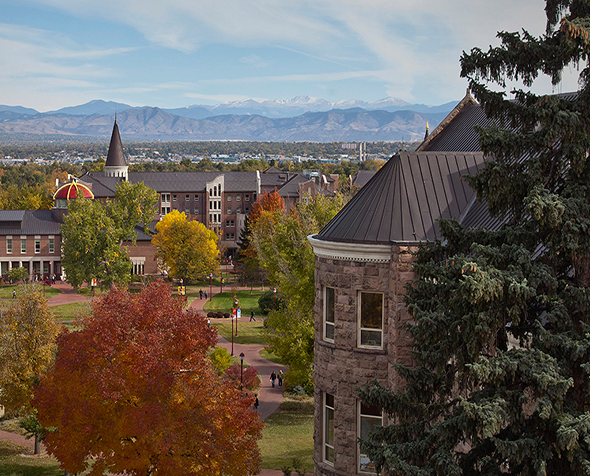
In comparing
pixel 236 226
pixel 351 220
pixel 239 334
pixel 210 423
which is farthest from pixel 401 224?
pixel 236 226

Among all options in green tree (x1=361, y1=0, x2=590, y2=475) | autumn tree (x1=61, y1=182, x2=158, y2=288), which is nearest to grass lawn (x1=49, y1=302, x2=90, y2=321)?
autumn tree (x1=61, y1=182, x2=158, y2=288)

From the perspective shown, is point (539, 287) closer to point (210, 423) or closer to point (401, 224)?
point (401, 224)

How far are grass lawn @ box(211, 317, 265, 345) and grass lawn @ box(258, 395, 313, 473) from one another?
14709 millimetres

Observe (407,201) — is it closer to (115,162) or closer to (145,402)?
(145,402)

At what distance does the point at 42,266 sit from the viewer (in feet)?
283

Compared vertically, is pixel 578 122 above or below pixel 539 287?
above

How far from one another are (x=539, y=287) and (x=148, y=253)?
256ft

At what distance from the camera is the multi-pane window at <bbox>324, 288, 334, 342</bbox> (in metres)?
18.8

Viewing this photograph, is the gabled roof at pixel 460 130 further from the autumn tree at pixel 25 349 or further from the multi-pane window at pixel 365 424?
the autumn tree at pixel 25 349

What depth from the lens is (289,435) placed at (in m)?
34.5

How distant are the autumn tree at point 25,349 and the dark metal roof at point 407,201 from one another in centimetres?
1823

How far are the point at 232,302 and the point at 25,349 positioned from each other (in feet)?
134

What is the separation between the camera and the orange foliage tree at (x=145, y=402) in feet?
63.5

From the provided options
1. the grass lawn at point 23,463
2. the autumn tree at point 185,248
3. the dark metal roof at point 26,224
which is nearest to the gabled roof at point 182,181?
the dark metal roof at point 26,224
